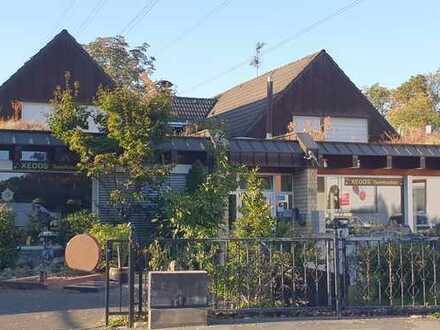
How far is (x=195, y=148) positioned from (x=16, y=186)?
513 cm

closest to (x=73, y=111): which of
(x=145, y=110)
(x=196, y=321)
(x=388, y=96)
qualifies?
(x=145, y=110)

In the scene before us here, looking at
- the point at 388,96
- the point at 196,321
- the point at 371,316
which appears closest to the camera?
the point at 196,321

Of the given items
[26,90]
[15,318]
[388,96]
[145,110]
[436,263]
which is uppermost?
[388,96]

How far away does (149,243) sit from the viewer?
9.75 m

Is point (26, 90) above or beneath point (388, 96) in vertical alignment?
Result: beneath

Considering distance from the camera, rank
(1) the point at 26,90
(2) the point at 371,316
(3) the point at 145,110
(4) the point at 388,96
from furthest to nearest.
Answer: (4) the point at 388,96, (1) the point at 26,90, (3) the point at 145,110, (2) the point at 371,316

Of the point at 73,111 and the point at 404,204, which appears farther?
the point at 404,204

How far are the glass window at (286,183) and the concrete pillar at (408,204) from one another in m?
4.37

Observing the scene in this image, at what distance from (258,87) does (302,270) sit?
2821 cm

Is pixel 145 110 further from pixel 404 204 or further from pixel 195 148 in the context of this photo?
pixel 404 204

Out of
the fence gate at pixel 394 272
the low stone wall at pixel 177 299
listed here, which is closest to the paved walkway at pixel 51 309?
the low stone wall at pixel 177 299

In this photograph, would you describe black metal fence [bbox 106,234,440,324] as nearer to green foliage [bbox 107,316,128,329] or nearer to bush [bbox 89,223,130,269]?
green foliage [bbox 107,316,128,329]

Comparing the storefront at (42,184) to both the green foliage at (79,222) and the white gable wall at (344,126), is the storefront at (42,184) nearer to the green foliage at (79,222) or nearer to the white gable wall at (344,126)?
the green foliage at (79,222)

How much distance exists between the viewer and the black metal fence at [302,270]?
389 inches
